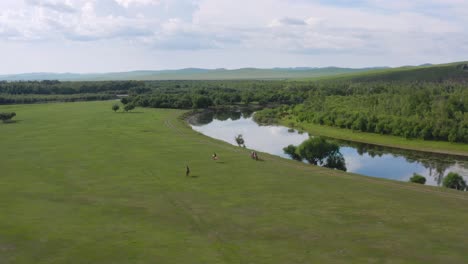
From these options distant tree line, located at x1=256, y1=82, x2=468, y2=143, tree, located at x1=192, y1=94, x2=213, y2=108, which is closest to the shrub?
distant tree line, located at x1=256, y1=82, x2=468, y2=143

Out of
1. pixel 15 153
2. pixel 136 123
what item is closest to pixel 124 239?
pixel 15 153

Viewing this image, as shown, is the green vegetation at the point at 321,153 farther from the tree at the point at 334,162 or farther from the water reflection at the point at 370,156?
the water reflection at the point at 370,156

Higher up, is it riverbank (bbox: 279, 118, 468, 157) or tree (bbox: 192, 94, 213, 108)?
tree (bbox: 192, 94, 213, 108)

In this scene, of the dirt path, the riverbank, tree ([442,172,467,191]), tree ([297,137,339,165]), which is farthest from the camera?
the riverbank

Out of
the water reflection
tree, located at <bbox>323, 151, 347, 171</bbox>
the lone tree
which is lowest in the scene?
the water reflection

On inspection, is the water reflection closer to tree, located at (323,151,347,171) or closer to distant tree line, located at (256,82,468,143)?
tree, located at (323,151,347,171)

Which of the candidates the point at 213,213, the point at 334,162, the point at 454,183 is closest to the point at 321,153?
the point at 334,162

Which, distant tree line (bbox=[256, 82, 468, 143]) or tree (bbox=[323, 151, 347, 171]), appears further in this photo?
distant tree line (bbox=[256, 82, 468, 143])

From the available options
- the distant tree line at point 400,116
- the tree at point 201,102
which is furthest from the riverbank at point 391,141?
the tree at point 201,102
